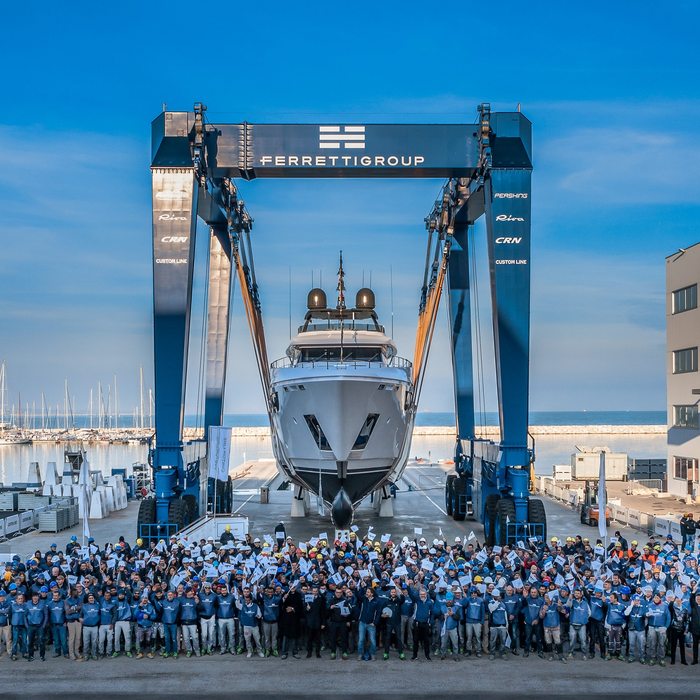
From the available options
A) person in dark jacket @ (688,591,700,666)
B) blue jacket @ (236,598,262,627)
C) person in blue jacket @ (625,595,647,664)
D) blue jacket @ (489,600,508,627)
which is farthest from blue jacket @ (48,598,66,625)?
person in dark jacket @ (688,591,700,666)

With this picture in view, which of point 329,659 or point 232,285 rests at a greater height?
point 232,285

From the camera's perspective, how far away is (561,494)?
36406 mm

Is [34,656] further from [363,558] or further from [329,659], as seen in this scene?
[363,558]

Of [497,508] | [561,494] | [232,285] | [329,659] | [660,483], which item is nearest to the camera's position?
[329,659]

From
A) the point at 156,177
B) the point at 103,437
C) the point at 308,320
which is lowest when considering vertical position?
the point at 103,437

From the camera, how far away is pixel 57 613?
12.7 meters

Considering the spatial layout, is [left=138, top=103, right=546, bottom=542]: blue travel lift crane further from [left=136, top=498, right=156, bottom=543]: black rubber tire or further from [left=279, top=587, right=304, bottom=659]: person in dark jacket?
[left=279, top=587, right=304, bottom=659]: person in dark jacket

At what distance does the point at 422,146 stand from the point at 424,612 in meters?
15.3

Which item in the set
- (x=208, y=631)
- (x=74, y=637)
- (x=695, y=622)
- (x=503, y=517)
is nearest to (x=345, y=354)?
(x=503, y=517)

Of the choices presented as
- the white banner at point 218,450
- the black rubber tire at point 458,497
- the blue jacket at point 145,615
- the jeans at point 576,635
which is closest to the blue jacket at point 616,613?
the jeans at point 576,635

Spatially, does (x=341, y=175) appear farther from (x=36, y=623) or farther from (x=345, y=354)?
(x=36, y=623)

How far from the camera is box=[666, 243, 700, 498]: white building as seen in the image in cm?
3438

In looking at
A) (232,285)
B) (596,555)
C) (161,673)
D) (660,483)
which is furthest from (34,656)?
(660,483)

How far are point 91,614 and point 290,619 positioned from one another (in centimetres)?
300
